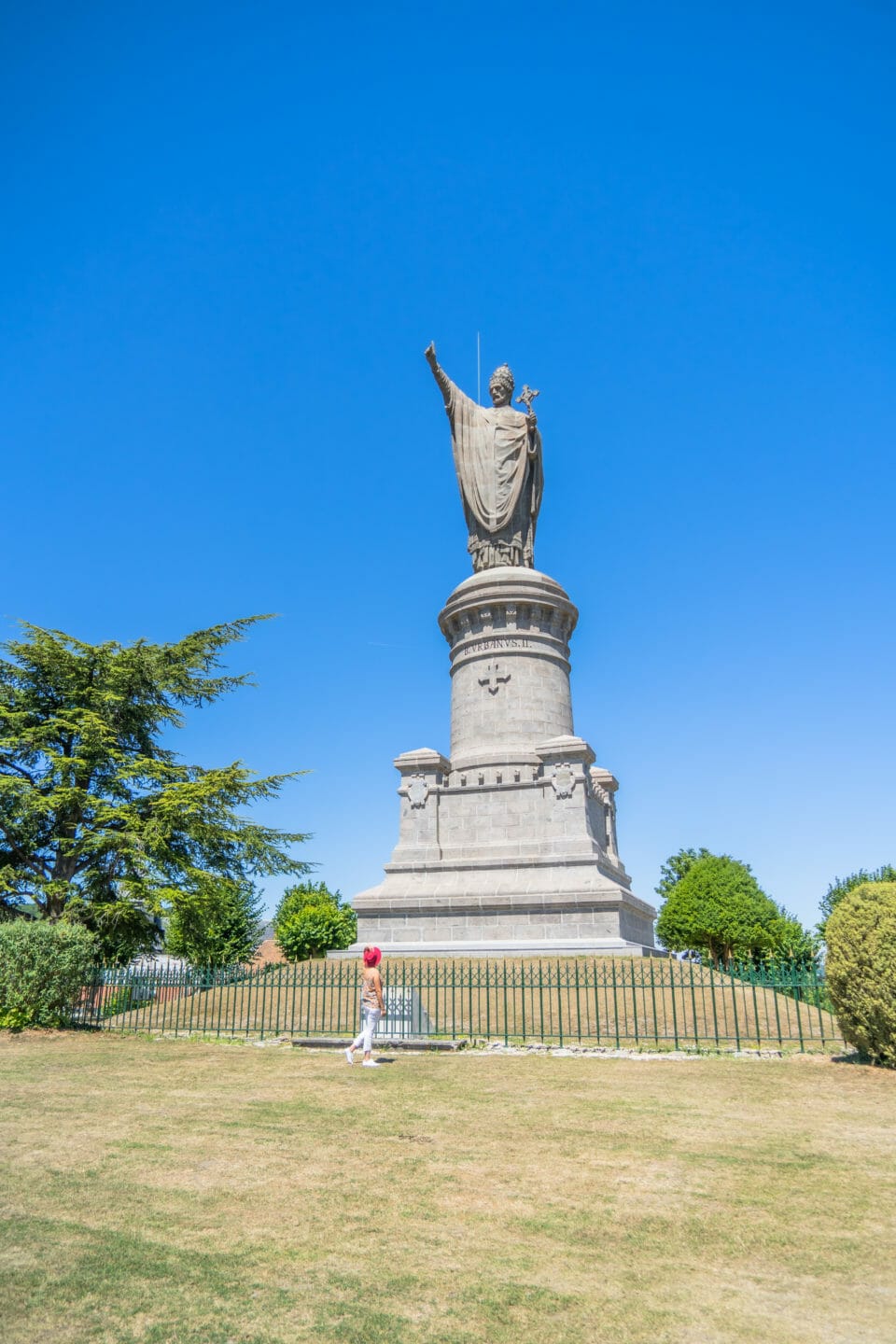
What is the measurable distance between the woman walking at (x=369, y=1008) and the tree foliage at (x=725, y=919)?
3105cm

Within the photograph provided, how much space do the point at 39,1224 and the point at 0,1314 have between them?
1.40 m

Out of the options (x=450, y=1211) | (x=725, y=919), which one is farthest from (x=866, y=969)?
(x=725, y=919)

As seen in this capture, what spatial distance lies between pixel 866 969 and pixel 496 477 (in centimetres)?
2080

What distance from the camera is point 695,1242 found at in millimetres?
5445

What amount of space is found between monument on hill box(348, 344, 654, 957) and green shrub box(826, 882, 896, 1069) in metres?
8.22

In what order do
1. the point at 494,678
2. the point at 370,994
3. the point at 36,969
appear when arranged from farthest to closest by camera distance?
the point at 494,678, the point at 36,969, the point at 370,994

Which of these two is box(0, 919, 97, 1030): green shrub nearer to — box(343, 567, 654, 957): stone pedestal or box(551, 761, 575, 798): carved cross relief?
box(343, 567, 654, 957): stone pedestal

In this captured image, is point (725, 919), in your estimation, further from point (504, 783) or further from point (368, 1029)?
point (368, 1029)

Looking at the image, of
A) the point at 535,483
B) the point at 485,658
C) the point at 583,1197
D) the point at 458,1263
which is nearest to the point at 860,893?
the point at 583,1197

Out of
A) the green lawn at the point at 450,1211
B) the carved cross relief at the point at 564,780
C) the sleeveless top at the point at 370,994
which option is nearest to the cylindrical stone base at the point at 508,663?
the carved cross relief at the point at 564,780

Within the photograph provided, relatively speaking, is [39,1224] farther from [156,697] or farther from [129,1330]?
[156,697]

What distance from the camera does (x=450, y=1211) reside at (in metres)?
6.02

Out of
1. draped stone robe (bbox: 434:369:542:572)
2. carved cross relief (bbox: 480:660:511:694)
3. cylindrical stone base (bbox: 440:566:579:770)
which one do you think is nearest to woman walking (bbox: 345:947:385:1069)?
cylindrical stone base (bbox: 440:566:579:770)

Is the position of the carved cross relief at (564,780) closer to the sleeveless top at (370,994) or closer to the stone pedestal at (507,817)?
the stone pedestal at (507,817)
